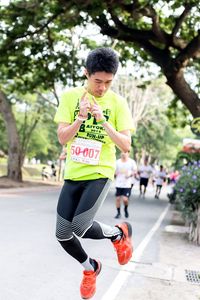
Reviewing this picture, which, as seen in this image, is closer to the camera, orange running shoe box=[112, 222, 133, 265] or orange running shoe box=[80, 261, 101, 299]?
orange running shoe box=[80, 261, 101, 299]

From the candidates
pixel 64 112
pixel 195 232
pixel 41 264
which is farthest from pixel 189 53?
pixel 64 112

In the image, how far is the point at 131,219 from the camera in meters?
12.6

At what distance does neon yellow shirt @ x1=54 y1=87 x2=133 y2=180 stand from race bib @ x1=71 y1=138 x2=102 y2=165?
30 mm

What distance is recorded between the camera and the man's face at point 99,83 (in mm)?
3615

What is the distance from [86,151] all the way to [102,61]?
710 mm

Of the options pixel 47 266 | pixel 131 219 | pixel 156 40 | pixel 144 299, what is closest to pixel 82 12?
pixel 156 40

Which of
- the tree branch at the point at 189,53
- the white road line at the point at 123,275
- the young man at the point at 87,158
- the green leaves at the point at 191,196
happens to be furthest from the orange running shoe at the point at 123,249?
the tree branch at the point at 189,53

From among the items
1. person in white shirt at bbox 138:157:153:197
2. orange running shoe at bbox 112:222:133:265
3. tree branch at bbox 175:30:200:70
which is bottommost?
person in white shirt at bbox 138:157:153:197

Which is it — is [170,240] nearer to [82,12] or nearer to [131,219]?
[131,219]

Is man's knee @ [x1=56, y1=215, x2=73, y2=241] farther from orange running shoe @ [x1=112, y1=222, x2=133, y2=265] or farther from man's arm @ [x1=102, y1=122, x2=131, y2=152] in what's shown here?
man's arm @ [x1=102, y1=122, x2=131, y2=152]

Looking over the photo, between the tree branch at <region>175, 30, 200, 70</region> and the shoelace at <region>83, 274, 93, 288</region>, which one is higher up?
the tree branch at <region>175, 30, 200, 70</region>

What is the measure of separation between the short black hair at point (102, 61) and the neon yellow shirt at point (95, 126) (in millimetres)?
270

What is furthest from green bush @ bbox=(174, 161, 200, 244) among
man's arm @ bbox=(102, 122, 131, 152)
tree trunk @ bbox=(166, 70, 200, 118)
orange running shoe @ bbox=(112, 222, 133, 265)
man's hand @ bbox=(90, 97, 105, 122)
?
tree trunk @ bbox=(166, 70, 200, 118)

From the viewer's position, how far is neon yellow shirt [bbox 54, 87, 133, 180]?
12.6 ft
